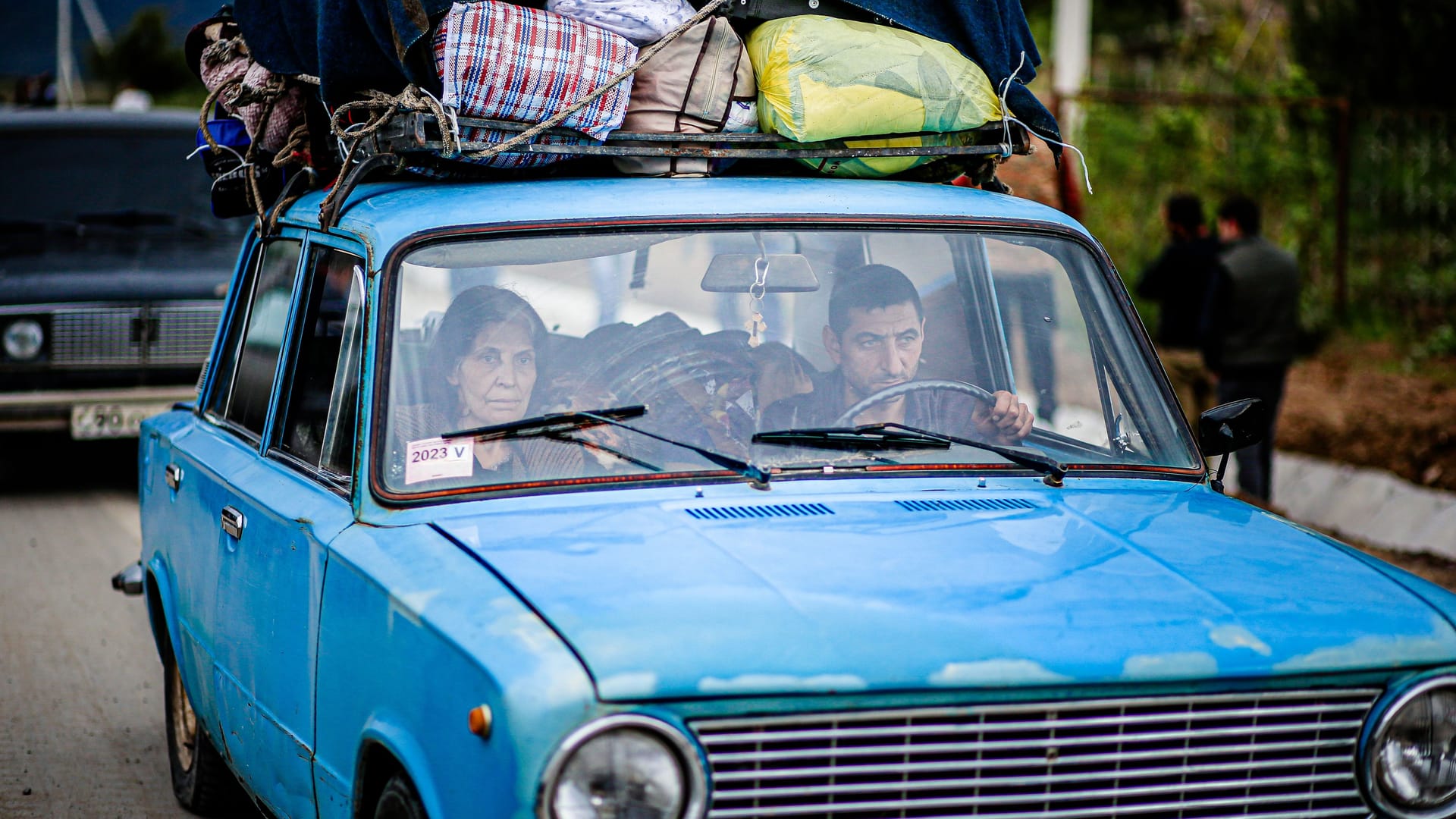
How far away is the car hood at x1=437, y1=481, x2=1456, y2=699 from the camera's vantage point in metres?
2.44

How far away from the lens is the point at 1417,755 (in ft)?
8.93

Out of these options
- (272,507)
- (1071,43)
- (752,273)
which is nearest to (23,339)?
(272,507)

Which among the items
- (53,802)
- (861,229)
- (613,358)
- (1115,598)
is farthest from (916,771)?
(53,802)

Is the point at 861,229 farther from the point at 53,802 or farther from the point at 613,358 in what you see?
the point at 53,802

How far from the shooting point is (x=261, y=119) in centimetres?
463

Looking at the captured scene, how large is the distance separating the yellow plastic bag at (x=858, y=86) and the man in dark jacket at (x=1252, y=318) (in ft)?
17.9

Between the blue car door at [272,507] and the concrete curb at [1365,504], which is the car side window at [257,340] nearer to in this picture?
the blue car door at [272,507]

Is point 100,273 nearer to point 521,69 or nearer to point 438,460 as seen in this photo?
point 521,69

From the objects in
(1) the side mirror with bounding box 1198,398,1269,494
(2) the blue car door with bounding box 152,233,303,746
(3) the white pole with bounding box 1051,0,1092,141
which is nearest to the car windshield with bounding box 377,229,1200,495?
(1) the side mirror with bounding box 1198,398,1269,494

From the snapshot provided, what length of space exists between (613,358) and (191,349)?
681 centimetres

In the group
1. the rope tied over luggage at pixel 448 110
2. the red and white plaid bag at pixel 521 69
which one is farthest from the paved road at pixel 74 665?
the red and white plaid bag at pixel 521 69

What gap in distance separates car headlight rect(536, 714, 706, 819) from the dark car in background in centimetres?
769

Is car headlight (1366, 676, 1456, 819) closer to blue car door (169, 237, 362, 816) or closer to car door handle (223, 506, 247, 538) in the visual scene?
blue car door (169, 237, 362, 816)

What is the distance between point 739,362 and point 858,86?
2.92 ft
